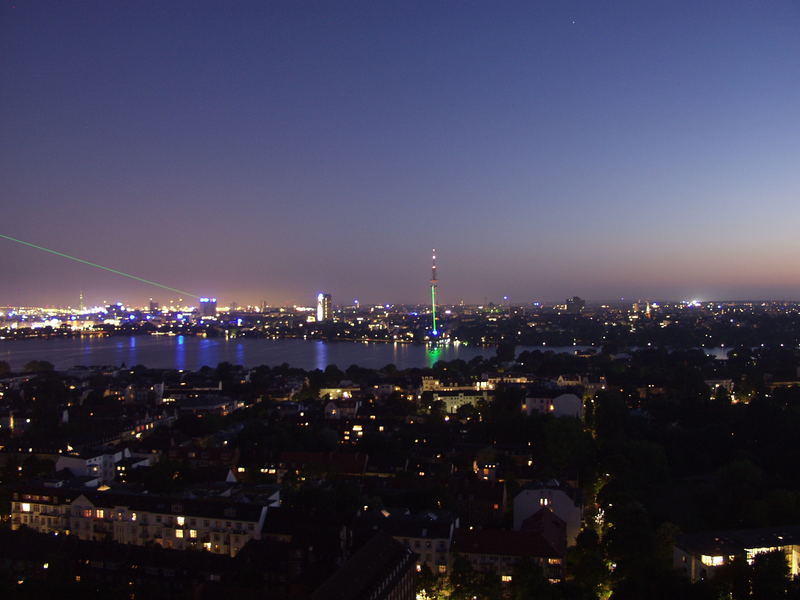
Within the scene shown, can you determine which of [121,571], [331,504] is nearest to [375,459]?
[331,504]

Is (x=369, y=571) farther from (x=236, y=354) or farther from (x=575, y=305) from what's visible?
(x=575, y=305)

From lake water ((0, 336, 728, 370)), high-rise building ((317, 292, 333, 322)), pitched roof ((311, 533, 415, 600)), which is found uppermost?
high-rise building ((317, 292, 333, 322))

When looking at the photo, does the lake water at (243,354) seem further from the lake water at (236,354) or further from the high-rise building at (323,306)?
the high-rise building at (323,306)

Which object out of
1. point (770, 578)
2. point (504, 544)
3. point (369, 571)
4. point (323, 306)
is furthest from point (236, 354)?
point (323, 306)

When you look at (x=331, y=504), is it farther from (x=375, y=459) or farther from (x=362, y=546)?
(x=375, y=459)

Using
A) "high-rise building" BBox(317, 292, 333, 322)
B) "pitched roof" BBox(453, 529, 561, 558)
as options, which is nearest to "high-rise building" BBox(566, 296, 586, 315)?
"high-rise building" BBox(317, 292, 333, 322)

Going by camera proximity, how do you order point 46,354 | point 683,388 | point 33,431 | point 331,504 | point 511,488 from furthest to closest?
point 46,354, point 683,388, point 33,431, point 511,488, point 331,504

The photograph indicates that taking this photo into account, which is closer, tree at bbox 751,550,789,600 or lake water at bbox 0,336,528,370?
tree at bbox 751,550,789,600

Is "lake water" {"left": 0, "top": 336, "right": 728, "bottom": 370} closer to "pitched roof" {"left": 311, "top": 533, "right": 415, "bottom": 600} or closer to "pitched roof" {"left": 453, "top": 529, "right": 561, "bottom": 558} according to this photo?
"pitched roof" {"left": 453, "top": 529, "right": 561, "bottom": 558}
